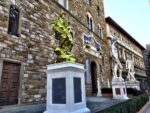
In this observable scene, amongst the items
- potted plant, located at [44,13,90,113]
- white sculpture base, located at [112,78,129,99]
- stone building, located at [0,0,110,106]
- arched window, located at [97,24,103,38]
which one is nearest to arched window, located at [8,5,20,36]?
stone building, located at [0,0,110,106]

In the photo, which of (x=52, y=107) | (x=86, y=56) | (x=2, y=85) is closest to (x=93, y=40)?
(x=86, y=56)

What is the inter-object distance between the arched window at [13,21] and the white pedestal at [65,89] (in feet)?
12.4

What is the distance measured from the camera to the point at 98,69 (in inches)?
629

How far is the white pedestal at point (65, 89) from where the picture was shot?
4.14 metres

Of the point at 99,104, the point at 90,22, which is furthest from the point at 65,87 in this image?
the point at 90,22

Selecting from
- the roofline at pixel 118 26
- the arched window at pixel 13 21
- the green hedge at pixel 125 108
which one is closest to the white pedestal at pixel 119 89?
the green hedge at pixel 125 108

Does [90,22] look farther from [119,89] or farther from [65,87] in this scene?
[65,87]

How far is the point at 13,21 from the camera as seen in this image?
7469 millimetres

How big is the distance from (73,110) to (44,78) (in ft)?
15.8

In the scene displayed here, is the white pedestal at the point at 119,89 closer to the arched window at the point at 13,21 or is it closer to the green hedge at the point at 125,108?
the green hedge at the point at 125,108

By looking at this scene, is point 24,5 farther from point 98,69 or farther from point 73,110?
point 98,69

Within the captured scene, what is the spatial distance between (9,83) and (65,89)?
3664 millimetres

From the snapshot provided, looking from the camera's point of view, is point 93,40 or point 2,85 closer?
point 2,85

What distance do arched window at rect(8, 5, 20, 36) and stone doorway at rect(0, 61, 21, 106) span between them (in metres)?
1.57
